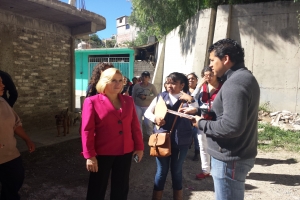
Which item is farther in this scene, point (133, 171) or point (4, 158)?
point (133, 171)

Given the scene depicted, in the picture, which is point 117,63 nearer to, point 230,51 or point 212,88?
point 212,88

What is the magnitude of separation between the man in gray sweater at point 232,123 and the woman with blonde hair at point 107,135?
777 millimetres

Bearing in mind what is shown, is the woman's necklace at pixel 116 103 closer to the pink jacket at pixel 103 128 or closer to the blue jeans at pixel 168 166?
the pink jacket at pixel 103 128

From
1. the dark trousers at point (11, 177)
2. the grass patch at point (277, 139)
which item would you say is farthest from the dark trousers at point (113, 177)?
the grass patch at point (277, 139)

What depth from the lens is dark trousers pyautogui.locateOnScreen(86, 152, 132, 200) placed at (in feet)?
7.77

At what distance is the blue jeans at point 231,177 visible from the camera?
1.83m

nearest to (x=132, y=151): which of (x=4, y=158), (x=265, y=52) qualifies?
(x=4, y=158)

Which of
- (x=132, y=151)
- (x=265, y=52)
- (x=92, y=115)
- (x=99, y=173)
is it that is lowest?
(x=99, y=173)

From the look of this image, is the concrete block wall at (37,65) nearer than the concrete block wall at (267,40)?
Yes

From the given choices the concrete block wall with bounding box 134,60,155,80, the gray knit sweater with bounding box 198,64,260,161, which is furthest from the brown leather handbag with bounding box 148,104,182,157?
the concrete block wall with bounding box 134,60,155,80

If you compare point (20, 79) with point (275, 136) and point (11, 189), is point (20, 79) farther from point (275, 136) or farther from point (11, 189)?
point (275, 136)

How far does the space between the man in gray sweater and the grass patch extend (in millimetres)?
4198

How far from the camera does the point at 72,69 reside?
315 inches

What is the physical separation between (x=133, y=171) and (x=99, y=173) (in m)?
2.02
